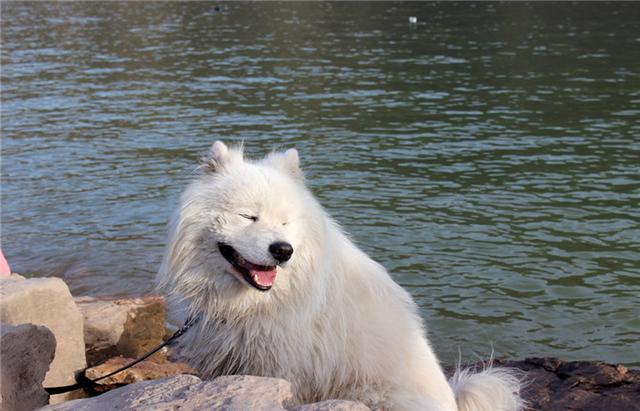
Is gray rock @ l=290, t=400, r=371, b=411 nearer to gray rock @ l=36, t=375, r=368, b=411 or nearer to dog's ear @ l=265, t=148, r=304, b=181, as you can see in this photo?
gray rock @ l=36, t=375, r=368, b=411

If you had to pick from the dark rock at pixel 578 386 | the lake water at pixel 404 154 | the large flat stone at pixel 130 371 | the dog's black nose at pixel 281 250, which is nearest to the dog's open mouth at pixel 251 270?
the dog's black nose at pixel 281 250

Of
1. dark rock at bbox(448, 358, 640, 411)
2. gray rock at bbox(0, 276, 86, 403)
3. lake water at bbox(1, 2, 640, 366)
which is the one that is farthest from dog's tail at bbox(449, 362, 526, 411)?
gray rock at bbox(0, 276, 86, 403)

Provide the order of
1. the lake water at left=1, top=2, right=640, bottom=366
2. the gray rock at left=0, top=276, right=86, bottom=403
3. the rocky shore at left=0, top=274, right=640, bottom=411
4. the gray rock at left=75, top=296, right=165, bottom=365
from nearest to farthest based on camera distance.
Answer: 1. the rocky shore at left=0, top=274, right=640, bottom=411
2. the gray rock at left=0, top=276, right=86, bottom=403
3. the gray rock at left=75, top=296, right=165, bottom=365
4. the lake water at left=1, top=2, right=640, bottom=366

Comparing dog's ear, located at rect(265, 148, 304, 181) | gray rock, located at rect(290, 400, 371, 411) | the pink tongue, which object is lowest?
gray rock, located at rect(290, 400, 371, 411)

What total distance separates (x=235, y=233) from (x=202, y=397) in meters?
1.05

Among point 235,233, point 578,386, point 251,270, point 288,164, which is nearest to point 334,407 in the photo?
point 251,270

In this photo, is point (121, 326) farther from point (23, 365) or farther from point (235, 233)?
point (235, 233)

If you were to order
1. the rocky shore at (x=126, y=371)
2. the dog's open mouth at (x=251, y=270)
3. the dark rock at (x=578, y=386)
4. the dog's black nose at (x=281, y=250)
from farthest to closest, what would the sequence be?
the dark rock at (x=578, y=386), the dog's open mouth at (x=251, y=270), the dog's black nose at (x=281, y=250), the rocky shore at (x=126, y=371)

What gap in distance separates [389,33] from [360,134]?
52.9 ft

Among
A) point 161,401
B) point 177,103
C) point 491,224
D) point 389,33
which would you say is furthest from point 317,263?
point 389,33

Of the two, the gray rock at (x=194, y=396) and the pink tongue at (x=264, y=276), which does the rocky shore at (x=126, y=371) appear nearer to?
the gray rock at (x=194, y=396)

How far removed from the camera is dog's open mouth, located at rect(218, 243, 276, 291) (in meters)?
4.30

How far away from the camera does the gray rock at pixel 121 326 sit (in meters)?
6.43

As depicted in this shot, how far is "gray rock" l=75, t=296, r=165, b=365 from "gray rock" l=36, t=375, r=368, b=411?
2598 mm
